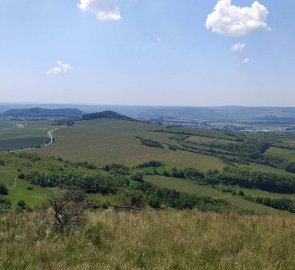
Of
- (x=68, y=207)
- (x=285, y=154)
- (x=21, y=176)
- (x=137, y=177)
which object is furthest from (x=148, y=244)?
(x=285, y=154)

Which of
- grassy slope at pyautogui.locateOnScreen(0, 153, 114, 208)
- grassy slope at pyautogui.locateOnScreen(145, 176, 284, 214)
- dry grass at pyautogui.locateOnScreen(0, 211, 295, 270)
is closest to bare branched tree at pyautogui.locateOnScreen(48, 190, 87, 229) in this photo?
dry grass at pyautogui.locateOnScreen(0, 211, 295, 270)

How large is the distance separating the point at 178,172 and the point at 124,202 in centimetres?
13674

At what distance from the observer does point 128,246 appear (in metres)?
6.57

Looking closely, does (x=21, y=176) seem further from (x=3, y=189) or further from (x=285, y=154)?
(x=285, y=154)

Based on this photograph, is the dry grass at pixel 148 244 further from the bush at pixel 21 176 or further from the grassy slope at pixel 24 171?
the bush at pixel 21 176

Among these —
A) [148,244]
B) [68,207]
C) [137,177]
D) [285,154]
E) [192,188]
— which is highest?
[68,207]

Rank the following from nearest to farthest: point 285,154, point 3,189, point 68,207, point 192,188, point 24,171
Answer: point 68,207
point 3,189
point 192,188
point 24,171
point 285,154

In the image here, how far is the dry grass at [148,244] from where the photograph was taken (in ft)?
18.9

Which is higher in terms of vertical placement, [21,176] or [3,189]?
[3,189]

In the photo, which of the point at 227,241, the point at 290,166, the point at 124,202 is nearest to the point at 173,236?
the point at 227,241

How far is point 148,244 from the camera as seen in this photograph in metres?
6.76

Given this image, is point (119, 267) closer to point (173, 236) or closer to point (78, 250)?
point (78, 250)

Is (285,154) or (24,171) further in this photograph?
(285,154)

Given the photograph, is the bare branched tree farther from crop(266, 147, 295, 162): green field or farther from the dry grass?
crop(266, 147, 295, 162): green field
